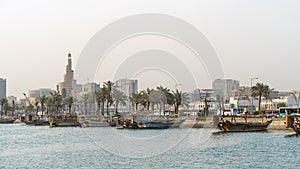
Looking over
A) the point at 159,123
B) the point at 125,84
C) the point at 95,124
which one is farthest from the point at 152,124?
the point at 125,84

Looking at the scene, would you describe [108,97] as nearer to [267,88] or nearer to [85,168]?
[267,88]

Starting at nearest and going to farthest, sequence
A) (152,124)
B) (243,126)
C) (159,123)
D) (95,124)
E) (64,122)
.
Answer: (243,126) < (152,124) < (159,123) < (95,124) < (64,122)

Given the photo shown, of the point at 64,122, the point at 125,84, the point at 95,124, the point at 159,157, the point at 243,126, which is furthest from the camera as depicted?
the point at 125,84

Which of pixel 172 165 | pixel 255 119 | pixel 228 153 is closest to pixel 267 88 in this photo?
pixel 255 119

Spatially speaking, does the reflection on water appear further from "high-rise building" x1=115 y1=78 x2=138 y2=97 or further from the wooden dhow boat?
"high-rise building" x1=115 y1=78 x2=138 y2=97

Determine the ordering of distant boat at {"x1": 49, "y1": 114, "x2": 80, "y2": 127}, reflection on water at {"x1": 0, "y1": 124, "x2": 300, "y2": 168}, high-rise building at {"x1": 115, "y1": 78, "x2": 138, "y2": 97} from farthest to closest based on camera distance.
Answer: distant boat at {"x1": 49, "y1": 114, "x2": 80, "y2": 127} < high-rise building at {"x1": 115, "y1": 78, "x2": 138, "y2": 97} < reflection on water at {"x1": 0, "y1": 124, "x2": 300, "y2": 168}

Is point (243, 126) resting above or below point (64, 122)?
above

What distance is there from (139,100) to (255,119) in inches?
1806

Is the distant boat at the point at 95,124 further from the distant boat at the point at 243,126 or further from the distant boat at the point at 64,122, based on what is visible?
the distant boat at the point at 243,126

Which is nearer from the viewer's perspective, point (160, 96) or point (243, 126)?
point (243, 126)

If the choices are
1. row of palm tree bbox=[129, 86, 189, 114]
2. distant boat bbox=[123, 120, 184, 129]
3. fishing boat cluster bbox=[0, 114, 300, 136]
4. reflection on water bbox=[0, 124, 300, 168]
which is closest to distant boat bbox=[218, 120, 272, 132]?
fishing boat cluster bbox=[0, 114, 300, 136]

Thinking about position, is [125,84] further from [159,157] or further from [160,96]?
[159,157]

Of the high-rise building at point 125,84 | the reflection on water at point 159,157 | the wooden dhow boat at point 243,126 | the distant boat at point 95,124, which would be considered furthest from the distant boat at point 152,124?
the reflection on water at point 159,157

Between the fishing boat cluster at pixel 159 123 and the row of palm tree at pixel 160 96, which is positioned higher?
the row of palm tree at pixel 160 96
